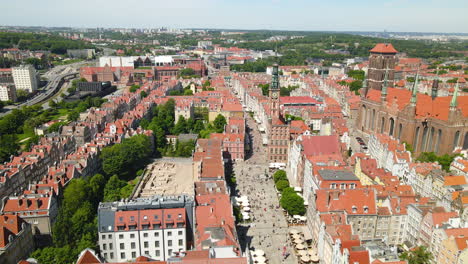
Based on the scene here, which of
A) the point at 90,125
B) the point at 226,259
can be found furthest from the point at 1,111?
the point at 226,259

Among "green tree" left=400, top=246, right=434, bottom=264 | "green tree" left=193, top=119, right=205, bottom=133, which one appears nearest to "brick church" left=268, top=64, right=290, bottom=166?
"green tree" left=193, top=119, right=205, bottom=133

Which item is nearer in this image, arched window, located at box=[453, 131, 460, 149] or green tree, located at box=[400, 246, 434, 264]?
green tree, located at box=[400, 246, 434, 264]

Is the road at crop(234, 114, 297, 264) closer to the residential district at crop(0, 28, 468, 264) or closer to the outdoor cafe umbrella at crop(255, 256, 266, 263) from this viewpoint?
the residential district at crop(0, 28, 468, 264)

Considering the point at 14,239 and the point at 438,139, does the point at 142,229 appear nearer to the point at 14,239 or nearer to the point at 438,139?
the point at 14,239

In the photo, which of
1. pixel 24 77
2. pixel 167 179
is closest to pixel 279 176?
pixel 167 179

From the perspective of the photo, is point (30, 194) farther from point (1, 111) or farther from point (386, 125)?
point (1, 111)

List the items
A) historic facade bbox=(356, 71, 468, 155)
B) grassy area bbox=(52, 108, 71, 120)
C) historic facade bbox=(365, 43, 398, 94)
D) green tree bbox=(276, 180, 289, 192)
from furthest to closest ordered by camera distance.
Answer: grassy area bbox=(52, 108, 71, 120), historic facade bbox=(365, 43, 398, 94), historic facade bbox=(356, 71, 468, 155), green tree bbox=(276, 180, 289, 192)


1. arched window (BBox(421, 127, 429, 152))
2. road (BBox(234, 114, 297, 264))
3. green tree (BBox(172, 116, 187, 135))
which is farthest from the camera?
green tree (BBox(172, 116, 187, 135))
